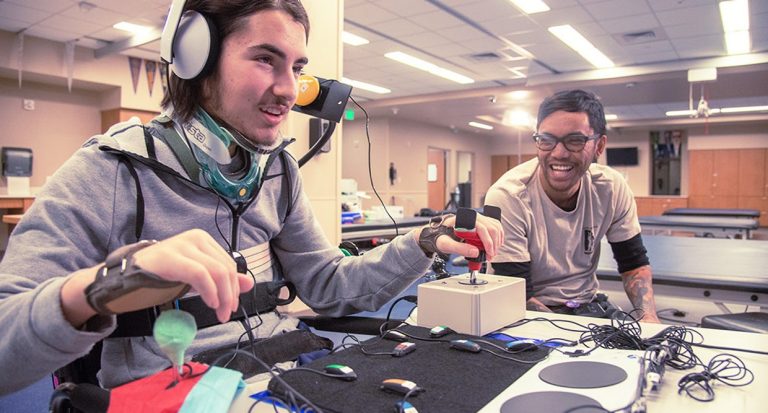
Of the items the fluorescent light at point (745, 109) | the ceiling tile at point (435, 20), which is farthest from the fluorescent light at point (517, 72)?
the fluorescent light at point (745, 109)

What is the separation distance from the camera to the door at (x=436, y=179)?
14.4 m

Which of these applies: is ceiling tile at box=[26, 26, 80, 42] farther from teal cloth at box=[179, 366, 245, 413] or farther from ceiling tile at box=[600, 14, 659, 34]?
teal cloth at box=[179, 366, 245, 413]

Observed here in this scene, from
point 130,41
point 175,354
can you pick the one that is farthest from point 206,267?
point 130,41

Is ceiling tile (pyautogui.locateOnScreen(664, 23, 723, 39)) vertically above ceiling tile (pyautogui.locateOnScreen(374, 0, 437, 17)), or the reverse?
ceiling tile (pyautogui.locateOnScreen(374, 0, 437, 17))

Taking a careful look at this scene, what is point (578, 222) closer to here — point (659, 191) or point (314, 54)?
point (314, 54)

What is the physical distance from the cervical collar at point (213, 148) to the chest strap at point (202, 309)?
0.65 ft

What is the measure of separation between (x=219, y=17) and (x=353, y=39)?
5.56 m

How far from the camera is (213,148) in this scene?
95cm

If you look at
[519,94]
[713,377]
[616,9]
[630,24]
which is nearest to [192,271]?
[713,377]

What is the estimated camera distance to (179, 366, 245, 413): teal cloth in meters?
0.59

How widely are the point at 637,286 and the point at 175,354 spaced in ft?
5.49

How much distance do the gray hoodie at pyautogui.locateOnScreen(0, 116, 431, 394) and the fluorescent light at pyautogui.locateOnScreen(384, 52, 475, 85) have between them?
6.09 m

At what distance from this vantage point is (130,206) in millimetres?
871

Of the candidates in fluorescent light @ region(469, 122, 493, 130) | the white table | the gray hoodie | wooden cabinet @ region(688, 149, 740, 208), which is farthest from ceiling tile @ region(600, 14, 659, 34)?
wooden cabinet @ region(688, 149, 740, 208)
